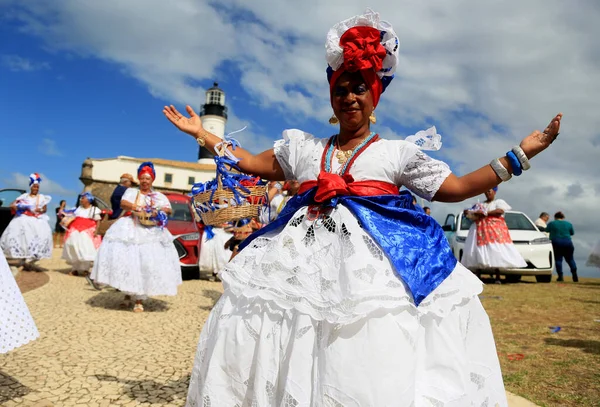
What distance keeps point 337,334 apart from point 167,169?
49.5m

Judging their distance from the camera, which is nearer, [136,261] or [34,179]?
[136,261]

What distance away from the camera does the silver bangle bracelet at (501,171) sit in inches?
89.8

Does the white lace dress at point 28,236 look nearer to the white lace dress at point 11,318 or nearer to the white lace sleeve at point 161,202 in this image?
the white lace sleeve at point 161,202

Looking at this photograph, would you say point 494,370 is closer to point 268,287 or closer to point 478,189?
point 478,189

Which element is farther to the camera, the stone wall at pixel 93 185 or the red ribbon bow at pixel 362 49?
the stone wall at pixel 93 185

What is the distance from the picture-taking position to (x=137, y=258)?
6863mm

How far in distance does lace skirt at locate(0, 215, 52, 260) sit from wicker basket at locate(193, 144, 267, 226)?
10102 mm

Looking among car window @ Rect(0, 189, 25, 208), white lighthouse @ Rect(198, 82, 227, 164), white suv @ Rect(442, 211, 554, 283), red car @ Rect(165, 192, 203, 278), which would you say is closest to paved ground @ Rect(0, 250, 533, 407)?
red car @ Rect(165, 192, 203, 278)

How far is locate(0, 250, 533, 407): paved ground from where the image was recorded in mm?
3408

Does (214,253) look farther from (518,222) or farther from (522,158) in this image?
(522,158)

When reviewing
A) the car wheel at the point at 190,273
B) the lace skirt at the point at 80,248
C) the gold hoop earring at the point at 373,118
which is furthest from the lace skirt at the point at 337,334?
the lace skirt at the point at 80,248

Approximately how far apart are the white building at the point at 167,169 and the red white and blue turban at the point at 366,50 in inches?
1490

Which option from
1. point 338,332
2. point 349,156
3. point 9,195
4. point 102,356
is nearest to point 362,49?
point 349,156

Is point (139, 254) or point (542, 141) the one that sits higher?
point (542, 141)
